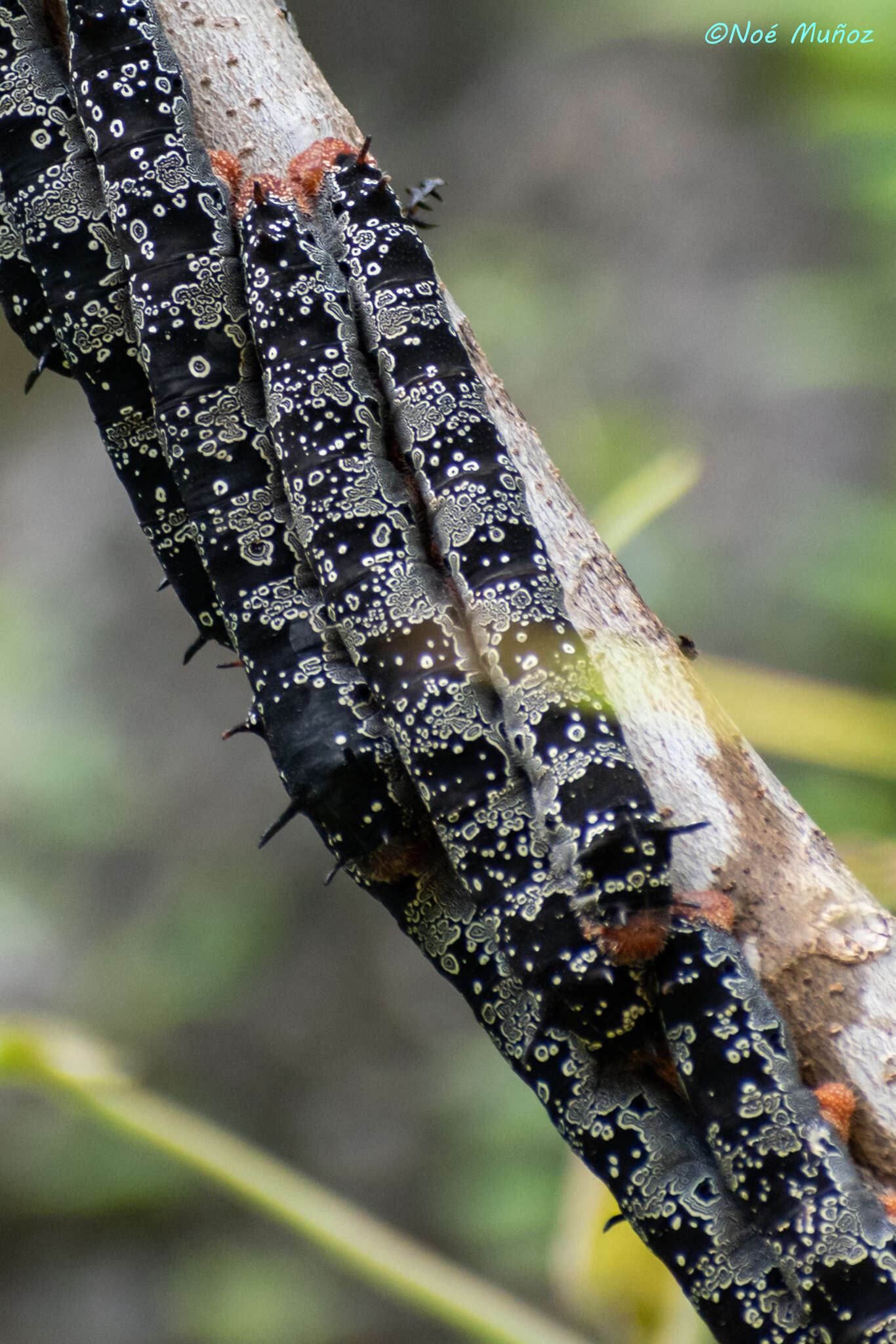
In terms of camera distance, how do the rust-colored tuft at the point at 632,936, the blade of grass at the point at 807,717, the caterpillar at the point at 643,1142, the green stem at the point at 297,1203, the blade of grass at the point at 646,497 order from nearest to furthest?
the rust-colored tuft at the point at 632,936 < the caterpillar at the point at 643,1142 < the green stem at the point at 297,1203 < the blade of grass at the point at 646,497 < the blade of grass at the point at 807,717

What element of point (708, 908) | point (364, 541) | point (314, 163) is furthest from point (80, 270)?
point (708, 908)

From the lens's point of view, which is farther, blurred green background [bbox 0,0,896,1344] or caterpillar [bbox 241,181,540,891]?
blurred green background [bbox 0,0,896,1344]

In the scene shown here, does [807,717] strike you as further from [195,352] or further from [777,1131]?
[195,352]

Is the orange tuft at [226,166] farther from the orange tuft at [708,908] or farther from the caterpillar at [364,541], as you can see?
the orange tuft at [708,908]

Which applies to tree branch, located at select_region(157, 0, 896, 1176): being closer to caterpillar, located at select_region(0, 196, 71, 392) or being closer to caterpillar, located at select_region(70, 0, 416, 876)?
caterpillar, located at select_region(70, 0, 416, 876)

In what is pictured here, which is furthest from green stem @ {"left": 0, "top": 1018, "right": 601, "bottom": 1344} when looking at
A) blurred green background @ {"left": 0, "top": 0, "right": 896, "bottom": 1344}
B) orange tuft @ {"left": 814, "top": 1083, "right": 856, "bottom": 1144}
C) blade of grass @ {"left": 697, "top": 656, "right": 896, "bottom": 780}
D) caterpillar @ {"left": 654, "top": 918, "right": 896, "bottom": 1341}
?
blurred green background @ {"left": 0, "top": 0, "right": 896, "bottom": 1344}

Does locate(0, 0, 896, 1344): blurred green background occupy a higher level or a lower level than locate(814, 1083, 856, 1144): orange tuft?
higher

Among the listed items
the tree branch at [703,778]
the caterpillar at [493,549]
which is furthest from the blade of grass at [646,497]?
the caterpillar at [493,549]
